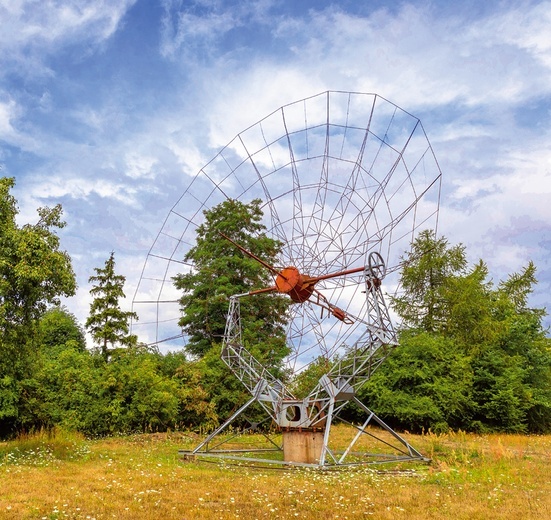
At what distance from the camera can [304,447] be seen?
1747cm

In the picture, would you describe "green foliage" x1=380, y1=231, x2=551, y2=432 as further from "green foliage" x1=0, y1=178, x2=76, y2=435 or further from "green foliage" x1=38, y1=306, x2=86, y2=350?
"green foliage" x1=38, y1=306, x2=86, y2=350

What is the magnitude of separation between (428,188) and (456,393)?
19237 millimetres

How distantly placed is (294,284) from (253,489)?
745cm

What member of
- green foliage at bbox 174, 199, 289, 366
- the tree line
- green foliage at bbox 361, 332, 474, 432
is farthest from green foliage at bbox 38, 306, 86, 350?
green foliage at bbox 361, 332, 474, 432

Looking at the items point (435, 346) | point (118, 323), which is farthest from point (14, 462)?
point (435, 346)

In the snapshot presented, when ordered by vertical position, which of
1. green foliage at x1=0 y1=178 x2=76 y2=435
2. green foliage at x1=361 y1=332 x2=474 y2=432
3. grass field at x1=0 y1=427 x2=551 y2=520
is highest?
green foliage at x1=0 y1=178 x2=76 y2=435

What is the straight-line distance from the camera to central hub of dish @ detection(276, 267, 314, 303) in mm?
18078

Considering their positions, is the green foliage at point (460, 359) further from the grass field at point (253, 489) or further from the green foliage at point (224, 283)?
the grass field at point (253, 489)

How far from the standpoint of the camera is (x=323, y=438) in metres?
17.2

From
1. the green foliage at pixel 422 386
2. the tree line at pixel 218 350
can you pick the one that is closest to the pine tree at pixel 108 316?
the tree line at pixel 218 350

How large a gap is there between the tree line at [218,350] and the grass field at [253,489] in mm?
4844

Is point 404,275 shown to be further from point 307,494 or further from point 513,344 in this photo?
point 307,494

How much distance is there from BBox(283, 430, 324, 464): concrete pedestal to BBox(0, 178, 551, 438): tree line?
259 cm

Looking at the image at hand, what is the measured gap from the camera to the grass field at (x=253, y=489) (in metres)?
9.91
